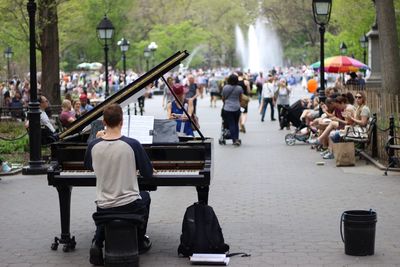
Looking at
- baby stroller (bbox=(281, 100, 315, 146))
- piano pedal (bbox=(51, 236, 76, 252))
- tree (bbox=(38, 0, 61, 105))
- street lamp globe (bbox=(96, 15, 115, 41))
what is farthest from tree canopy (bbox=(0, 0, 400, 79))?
piano pedal (bbox=(51, 236, 76, 252))

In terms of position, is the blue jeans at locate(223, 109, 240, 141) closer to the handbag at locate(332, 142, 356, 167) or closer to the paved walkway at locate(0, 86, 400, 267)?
the paved walkway at locate(0, 86, 400, 267)

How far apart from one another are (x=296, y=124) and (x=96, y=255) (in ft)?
54.4

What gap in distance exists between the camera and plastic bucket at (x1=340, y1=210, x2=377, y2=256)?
357 inches

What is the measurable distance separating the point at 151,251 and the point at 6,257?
1.51 meters

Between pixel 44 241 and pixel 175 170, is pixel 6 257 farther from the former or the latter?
pixel 175 170

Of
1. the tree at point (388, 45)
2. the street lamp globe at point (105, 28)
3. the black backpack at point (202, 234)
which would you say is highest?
the street lamp globe at point (105, 28)

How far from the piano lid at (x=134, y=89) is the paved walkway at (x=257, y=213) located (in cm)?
138

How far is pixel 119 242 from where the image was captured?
8414mm

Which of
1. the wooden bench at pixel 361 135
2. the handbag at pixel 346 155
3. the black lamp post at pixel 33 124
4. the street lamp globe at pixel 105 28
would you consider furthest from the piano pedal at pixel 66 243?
the street lamp globe at pixel 105 28

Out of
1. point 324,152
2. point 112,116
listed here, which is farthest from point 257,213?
point 324,152

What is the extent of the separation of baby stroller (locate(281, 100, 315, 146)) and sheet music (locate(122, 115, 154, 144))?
1317 cm

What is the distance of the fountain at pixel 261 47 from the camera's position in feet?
329

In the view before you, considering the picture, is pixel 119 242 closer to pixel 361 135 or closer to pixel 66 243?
pixel 66 243

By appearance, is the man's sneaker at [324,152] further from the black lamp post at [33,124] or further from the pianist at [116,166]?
the pianist at [116,166]
